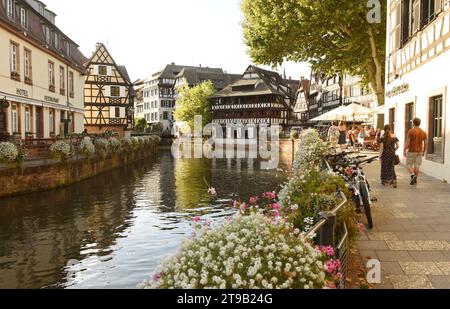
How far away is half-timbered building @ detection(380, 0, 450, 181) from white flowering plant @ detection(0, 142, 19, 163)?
48.9ft

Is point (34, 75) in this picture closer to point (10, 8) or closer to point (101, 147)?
point (10, 8)

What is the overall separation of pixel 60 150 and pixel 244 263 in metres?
19.6

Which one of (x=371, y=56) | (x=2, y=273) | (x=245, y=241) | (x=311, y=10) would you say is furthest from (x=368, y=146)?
(x=245, y=241)

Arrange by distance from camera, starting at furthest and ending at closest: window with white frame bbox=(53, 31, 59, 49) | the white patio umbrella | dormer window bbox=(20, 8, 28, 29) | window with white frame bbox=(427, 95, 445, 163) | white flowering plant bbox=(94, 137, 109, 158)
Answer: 1. window with white frame bbox=(53, 31, 59, 49)
2. the white patio umbrella
3. white flowering plant bbox=(94, 137, 109, 158)
4. dormer window bbox=(20, 8, 28, 29)
5. window with white frame bbox=(427, 95, 445, 163)

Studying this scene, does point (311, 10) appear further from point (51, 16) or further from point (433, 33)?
point (51, 16)

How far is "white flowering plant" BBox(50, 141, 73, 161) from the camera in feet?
70.0

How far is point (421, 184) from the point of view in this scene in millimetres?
13211

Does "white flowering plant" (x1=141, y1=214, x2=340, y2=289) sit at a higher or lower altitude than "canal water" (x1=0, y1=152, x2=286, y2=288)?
higher

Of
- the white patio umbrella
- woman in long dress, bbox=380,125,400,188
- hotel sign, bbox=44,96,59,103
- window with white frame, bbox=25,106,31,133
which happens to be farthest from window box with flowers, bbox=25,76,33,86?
woman in long dress, bbox=380,125,400,188

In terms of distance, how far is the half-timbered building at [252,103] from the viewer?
69.9 meters

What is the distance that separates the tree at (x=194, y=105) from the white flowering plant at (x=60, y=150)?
5587 cm

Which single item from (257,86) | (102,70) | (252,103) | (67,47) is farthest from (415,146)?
(257,86)

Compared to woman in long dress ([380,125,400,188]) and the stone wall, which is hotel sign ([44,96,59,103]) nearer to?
the stone wall

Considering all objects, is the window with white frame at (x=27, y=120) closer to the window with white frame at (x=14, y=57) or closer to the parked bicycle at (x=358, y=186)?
the window with white frame at (x=14, y=57)
